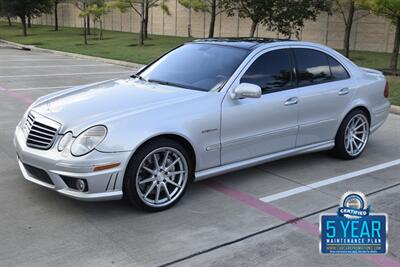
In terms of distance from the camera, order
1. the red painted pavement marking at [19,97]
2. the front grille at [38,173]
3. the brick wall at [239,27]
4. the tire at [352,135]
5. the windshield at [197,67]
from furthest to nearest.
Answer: the brick wall at [239,27] < the red painted pavement marking at [19,97] < the tire at [352,135] < the windshield at [197,67] < the front grille at [38,173]

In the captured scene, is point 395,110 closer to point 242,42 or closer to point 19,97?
point 242,42

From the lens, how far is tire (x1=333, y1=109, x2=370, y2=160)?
19.7 feet

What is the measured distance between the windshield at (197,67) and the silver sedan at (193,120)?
0.5 inches

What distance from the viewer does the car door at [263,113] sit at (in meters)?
4.82

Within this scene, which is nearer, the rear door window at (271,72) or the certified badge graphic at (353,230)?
the certified badge graphic at (353,230)

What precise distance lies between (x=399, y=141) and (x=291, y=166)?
2321 millimetres

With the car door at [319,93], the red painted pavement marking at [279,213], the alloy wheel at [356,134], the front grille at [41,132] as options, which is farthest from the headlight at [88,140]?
the alloy wheel at [356,134]

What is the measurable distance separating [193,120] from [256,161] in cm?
100

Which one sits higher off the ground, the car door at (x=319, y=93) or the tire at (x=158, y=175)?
the car door at (x=319, y=93)

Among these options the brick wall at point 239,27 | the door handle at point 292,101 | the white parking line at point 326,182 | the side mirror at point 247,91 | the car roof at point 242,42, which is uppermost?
the brick wall at point 239,27

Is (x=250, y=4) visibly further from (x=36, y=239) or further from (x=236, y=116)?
(x=36, y=239)

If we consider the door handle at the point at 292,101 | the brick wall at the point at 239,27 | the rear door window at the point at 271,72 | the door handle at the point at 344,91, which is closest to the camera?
the rear door window at the point at 271,72

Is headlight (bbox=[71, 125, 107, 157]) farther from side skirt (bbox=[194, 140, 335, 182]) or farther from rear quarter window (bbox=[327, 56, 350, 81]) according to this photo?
rear quarter window (bbox=[327, 56, 350, 81])

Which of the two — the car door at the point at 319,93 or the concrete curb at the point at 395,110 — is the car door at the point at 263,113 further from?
the concrete curb at the point at 395,110
